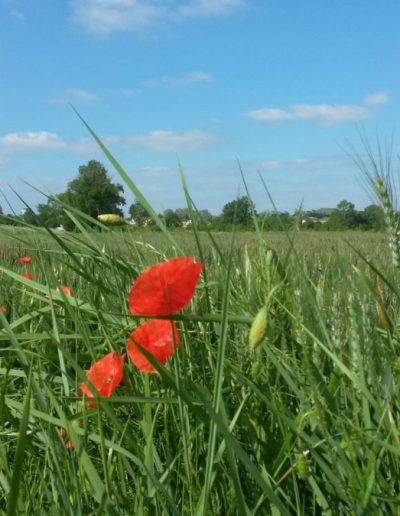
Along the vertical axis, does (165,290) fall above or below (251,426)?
above

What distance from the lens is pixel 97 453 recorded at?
108 cm

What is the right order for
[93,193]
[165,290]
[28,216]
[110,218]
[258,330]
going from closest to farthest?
1. [258,330]
2. [165,290]
3. [28,216]
4. [110,218]
5. [93,193]

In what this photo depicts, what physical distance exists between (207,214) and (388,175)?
1.56ft

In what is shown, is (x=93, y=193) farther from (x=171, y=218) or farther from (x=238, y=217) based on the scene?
(x=238, y=217)

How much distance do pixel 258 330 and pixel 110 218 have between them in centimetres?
86

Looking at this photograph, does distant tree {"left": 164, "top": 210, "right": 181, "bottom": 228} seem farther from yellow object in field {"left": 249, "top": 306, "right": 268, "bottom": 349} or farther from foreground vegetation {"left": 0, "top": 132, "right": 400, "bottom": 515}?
yellow object in field {"left": 249, "top": 306, "right": 268, "bottom": 349}

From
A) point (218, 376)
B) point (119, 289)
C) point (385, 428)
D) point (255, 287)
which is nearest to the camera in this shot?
point (218, 376)

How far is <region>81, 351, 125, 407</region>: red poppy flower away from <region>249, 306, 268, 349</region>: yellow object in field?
0.99 ft

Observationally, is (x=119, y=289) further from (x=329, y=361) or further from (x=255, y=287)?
(x=329, y=361)

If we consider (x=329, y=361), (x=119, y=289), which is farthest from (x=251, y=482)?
(x=119, y=289)

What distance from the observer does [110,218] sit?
1464 mm

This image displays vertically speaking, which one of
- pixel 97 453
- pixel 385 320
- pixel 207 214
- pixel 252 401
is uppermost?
pixel 207 214

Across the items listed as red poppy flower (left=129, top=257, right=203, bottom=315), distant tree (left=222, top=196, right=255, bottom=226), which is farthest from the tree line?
red poppy flower (left=129, top=257, right=203, bottom=315)

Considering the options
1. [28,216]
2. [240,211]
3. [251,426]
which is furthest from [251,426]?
[28,216]
